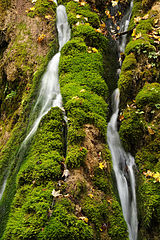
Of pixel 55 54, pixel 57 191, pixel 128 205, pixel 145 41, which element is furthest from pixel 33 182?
pixel 145 41

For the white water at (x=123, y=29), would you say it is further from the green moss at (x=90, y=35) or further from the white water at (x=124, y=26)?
the green moss at (x=90, y=35)

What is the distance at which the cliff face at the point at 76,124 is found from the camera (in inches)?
142

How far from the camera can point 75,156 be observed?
13.2ft

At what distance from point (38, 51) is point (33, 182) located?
4080mm

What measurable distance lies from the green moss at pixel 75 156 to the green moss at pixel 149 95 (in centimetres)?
199

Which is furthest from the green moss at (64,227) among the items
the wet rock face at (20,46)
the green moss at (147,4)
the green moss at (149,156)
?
the green moss at (147,4)

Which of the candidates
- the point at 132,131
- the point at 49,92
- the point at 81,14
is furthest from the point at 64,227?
the point at 81,14

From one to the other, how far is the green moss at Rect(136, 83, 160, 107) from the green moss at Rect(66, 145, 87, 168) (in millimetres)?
1986

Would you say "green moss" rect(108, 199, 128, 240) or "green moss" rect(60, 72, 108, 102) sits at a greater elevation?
"green moss" rect(60, 72, 108, 102)

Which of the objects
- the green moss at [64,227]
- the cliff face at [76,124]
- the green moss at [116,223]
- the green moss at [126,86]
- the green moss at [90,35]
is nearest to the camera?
the green moss at [64,227]

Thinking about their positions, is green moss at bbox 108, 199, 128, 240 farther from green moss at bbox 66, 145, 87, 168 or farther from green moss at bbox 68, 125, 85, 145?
green moss at bbox 68, 125, 85, 145

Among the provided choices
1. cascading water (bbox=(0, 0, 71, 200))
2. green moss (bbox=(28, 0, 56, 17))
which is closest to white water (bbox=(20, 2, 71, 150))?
cascading water (bbox=(0, 0, 71, 200))

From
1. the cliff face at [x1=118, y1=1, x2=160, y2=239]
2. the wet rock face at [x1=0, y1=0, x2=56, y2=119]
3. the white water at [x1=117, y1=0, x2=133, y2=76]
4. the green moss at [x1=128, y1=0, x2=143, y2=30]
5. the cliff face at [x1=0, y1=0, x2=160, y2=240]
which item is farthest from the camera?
the green moss at [x1=128, y1=0, x2=143, y2=30]

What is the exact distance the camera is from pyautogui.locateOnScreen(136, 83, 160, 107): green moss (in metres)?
5.22
